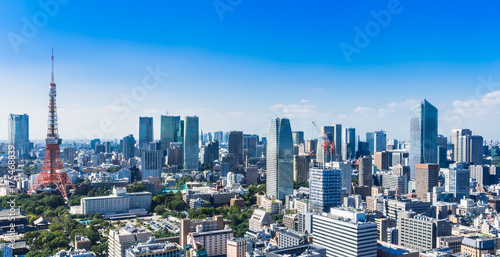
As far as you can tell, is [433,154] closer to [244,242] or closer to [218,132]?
[244,242]

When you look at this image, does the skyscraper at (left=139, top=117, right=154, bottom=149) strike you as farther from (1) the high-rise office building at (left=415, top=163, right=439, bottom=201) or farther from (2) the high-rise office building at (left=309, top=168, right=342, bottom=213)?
(2) the high-rise office building at (left=309, top=168, right=342, bottom=213)

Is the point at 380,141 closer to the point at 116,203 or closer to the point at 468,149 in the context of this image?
the point at 468,149

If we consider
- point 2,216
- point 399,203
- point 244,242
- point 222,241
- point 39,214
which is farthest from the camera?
point 39,214

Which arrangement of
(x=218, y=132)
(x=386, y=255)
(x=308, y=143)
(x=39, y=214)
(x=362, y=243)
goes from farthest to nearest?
(x=218, y=132) → (x=308, y=143) → (x=39, y=214) → (x=386, y=255) → (x=362, y=243)

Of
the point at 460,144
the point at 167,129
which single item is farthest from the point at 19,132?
the point at 460,144

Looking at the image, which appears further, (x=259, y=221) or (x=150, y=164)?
(x=150, y=164)

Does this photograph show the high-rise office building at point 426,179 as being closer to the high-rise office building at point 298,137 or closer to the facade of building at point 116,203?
the facade of building at point 116,203

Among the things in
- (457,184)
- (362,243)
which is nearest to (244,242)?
(362,243)
